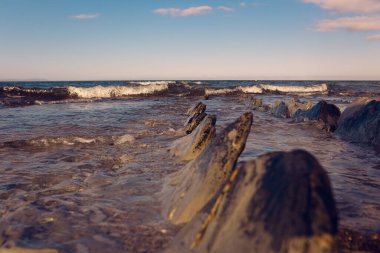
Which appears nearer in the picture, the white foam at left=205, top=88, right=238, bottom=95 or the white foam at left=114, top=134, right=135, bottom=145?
the white foam at left=114, top=134, right=135, bottom=145

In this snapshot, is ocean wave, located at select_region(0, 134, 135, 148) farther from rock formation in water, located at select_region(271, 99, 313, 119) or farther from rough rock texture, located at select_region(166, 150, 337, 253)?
rock formation in water, located at select_region(271, 99, 313, 119)

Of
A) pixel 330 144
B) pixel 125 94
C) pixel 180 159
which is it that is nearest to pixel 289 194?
pixel 180 159

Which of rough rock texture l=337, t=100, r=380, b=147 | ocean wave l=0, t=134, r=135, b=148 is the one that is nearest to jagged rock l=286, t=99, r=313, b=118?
rough rock texture l=337, t=100, r=380, b=147

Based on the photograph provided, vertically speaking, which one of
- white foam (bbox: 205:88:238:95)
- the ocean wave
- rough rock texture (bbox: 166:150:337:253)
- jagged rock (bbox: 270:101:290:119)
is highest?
rough rock texture (bbox: 166:150:337:253)

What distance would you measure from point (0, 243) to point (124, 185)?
5.33 ft

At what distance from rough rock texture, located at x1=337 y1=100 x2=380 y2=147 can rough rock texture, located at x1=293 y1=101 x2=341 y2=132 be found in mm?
352

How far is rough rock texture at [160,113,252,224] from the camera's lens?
2783 millimetres

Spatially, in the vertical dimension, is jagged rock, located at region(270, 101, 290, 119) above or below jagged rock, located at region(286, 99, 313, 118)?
below

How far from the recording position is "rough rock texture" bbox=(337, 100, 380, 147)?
288 inches

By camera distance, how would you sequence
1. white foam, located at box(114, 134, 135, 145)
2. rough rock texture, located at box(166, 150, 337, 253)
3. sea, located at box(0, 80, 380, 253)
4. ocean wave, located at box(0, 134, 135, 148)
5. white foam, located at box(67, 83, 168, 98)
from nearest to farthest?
rough rock texture, located at box(166, 150, 337, 253) < sea, located at box(0, 80, 380, 253) < ocean wave, located at box(0, 134, 135, 148) < white foam, located at box(114, 134, 135, 145) < white foam, located at box(67, 83, 168, 98)

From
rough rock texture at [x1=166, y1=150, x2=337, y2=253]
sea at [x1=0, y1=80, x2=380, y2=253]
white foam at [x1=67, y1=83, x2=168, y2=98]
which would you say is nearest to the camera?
rough rock texture at [x1=166, y1=150, x2=337, y2=253]

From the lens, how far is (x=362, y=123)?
7836mm

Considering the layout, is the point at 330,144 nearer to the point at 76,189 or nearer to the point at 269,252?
the point at 76,189

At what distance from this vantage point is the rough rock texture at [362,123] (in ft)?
24.0
